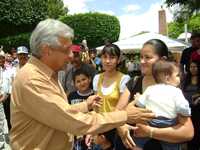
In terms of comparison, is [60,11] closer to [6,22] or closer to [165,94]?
[6,22]

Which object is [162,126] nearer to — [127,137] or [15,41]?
[127,137]

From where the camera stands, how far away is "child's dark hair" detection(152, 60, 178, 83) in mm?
3807

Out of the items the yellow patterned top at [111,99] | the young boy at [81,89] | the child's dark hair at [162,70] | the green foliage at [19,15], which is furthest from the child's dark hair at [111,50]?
the green foliage at [19,15]

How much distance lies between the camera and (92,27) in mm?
34844

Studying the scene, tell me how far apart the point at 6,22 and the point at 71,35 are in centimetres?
3025

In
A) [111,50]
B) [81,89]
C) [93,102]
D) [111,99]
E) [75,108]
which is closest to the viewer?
[75,108]

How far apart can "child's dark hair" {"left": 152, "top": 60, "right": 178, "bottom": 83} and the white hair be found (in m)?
0.82

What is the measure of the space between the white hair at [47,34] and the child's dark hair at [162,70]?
82 centimetres

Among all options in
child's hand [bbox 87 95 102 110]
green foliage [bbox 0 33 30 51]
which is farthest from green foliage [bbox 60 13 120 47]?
child's hand [bbox 87 95 102 110]

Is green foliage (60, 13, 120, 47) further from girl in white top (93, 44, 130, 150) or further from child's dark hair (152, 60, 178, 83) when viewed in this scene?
child's dark hair (152, 60, 178, 83)

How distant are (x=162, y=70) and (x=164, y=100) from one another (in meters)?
0.31

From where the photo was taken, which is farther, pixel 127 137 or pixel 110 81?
pixel 110 81

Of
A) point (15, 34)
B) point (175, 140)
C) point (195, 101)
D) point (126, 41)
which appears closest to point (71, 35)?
point (175, 140)

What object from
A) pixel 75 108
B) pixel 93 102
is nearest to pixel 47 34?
pixel 75 108
